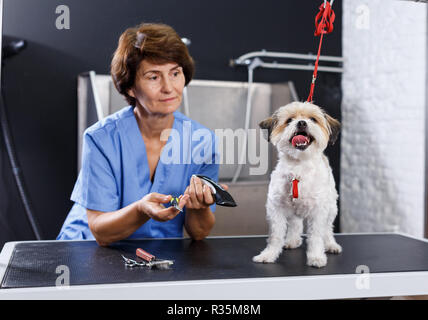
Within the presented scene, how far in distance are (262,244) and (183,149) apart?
1.09ft

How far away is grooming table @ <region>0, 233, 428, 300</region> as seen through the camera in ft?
2.61

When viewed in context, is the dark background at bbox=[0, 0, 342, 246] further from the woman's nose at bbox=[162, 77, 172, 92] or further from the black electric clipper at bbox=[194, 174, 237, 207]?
the black electric clipper at bbox=[194, 174, 237, 207]

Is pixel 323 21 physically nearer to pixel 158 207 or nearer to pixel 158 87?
pixel 158 87

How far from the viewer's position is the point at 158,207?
100cm

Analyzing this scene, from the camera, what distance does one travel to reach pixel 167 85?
1084 mm

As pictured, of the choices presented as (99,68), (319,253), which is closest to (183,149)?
(99,68)

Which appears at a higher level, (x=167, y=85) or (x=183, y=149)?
(x=167, y=85)

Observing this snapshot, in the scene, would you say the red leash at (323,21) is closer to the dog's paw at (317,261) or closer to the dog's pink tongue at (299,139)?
the dog's pink tongue at (299,139)

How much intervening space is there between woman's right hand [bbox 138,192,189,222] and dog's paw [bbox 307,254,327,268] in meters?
0.31

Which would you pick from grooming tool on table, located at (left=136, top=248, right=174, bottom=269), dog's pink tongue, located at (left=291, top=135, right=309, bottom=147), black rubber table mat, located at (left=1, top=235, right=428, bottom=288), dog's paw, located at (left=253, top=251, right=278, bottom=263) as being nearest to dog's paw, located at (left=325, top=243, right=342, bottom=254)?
black rubber table mat, located at (left=1, top=235, right=428, bottom=288)
